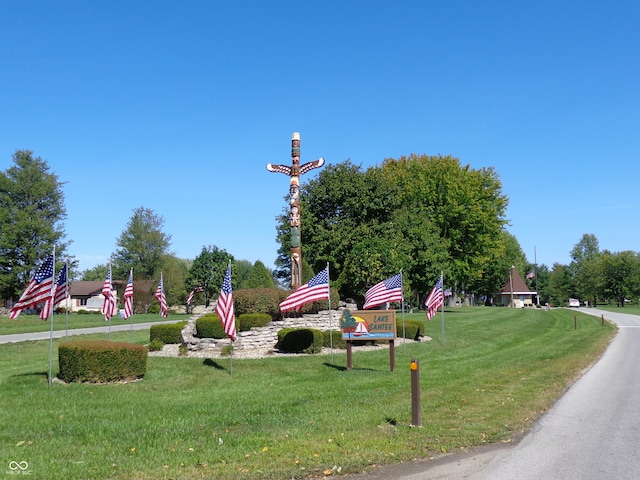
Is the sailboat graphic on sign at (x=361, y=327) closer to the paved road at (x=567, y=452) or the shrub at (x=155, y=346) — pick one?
the paved road at (x=567, y=452)

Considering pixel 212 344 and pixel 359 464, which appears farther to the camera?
pixel 212 344

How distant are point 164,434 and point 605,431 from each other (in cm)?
696

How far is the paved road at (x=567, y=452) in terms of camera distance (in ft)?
22.0

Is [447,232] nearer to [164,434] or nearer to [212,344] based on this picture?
[212,344]

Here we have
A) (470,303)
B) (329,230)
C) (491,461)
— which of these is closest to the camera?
(491,461)

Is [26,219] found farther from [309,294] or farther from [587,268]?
[587,268]

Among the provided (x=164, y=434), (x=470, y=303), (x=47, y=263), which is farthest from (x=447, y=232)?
(x=164, y=434)

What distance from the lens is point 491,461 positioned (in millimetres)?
7254

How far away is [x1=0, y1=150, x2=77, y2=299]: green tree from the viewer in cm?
6028

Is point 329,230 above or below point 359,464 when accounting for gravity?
above

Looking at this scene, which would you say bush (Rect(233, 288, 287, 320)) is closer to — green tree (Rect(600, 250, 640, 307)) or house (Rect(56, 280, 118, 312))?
house (Rect(56, 280, 118, 312))

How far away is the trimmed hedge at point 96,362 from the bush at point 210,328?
653 centimetres

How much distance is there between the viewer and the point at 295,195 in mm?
25828

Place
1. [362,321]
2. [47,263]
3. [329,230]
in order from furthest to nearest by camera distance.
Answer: [329,230]
[362,321]
[47,263]
